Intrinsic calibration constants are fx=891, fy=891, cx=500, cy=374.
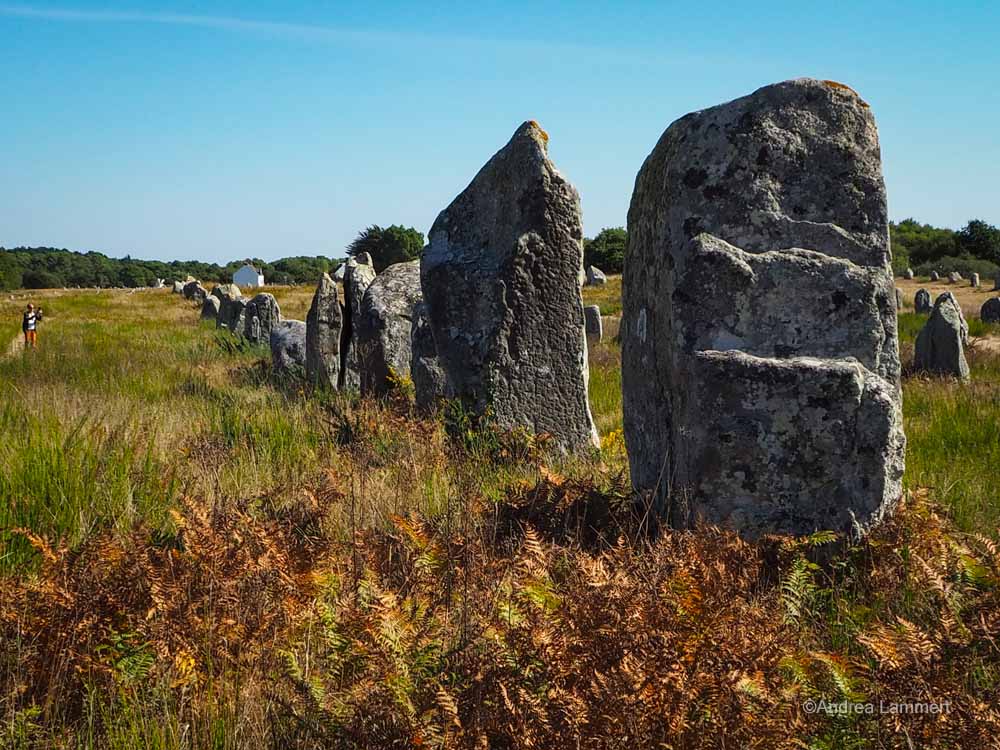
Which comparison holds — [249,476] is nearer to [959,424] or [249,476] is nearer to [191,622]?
[191,622]

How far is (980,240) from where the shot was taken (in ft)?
176

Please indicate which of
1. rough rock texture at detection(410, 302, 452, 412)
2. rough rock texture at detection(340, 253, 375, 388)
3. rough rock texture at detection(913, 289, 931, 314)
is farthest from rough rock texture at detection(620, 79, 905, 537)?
rough rock texture at detection(913, 289, 931, 314)

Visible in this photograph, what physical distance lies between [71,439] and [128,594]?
1.82 m

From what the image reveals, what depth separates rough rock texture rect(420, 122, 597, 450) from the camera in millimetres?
6723

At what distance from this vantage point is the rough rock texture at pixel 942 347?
1172 cm

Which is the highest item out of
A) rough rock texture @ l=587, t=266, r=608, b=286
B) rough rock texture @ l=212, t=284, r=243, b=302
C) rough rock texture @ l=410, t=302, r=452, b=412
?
rough rock texture @ l=587, t=266, r=608, b=286

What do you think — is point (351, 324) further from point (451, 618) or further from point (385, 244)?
point (385, 244)

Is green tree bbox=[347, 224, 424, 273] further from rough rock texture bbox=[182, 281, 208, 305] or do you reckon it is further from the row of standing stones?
the row of standing stones

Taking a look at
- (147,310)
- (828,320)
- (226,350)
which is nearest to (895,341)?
(828,320)

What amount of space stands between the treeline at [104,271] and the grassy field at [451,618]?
2717 inches

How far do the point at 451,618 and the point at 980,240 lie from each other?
59030 millimetres

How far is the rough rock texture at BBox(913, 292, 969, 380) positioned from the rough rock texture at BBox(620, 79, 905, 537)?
8601 mm

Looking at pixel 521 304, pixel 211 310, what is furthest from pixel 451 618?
pixel 211 310

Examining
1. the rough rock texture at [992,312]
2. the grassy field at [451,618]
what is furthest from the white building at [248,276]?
the grassy field at [451,618]
